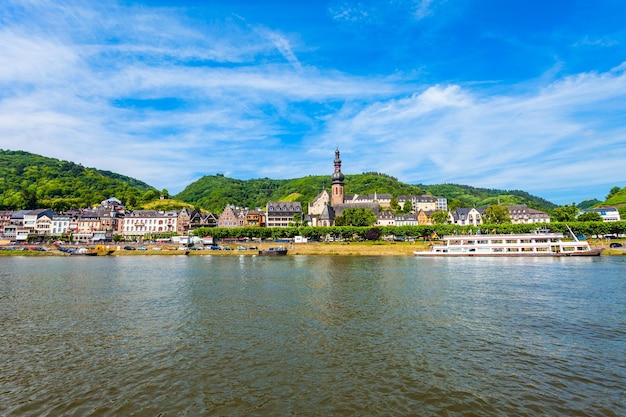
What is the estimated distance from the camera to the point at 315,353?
53.5ft

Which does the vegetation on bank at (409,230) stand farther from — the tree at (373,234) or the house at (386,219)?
the house at (386,219)

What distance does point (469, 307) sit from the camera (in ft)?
83.5

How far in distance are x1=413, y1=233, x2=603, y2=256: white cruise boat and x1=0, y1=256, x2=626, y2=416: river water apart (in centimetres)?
4435

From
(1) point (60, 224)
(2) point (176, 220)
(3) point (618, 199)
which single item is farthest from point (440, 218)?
(1) point (60, 224)

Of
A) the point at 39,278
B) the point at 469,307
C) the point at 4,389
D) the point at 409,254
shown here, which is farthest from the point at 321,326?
the point at 409,254

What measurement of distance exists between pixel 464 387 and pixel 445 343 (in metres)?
4.93

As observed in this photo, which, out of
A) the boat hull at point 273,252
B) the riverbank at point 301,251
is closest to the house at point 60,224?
the riverbank at point 301,251

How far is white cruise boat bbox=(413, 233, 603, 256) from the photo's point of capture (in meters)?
70.7

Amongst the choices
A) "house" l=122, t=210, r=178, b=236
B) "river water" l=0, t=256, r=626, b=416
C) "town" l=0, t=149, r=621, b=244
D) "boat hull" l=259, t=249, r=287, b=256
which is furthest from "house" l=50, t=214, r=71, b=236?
"river water" l=0, t=256, r=626, b=416

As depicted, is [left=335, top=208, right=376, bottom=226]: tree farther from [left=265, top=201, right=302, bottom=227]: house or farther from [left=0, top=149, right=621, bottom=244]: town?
[left=265, top=201, right=302, bottom=227]: house

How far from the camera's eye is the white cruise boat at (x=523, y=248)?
70.7 m

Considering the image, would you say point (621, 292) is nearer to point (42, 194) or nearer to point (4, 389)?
point (4, 389)

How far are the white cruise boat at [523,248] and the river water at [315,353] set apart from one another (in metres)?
44.3

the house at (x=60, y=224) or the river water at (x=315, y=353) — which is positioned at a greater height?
the house at (x=60, y=224)
